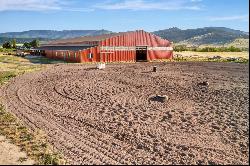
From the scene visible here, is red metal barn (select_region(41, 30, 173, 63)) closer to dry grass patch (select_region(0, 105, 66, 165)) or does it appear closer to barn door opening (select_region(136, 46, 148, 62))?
barn door opening (select_region(136, 46, 148, 62))

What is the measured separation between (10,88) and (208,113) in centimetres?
1656

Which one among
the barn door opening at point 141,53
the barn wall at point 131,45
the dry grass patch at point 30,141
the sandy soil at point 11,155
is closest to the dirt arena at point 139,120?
the dry grass patch at point 30,141

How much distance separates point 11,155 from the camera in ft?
44.6

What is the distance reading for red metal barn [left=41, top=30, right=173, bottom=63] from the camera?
199 feet

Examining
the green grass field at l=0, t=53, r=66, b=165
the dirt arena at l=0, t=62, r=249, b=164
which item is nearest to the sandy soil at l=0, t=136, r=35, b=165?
the green grass field at l=0, t=53, r=66, b=165

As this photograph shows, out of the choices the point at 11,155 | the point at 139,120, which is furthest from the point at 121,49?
the point at 11,155

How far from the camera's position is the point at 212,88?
28.0 metres

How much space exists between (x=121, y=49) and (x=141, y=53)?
423 centimetres

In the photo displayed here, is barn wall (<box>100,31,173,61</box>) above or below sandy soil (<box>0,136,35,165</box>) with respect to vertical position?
above

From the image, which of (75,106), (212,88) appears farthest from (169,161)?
(212,88)

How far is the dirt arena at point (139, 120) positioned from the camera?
533 inches

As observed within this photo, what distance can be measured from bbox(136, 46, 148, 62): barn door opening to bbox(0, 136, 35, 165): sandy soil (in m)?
51.4

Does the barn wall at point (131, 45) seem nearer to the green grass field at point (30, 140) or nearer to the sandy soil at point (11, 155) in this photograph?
the green grass field at point (30, 140)

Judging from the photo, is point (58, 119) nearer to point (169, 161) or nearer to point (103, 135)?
point (103, 135)
